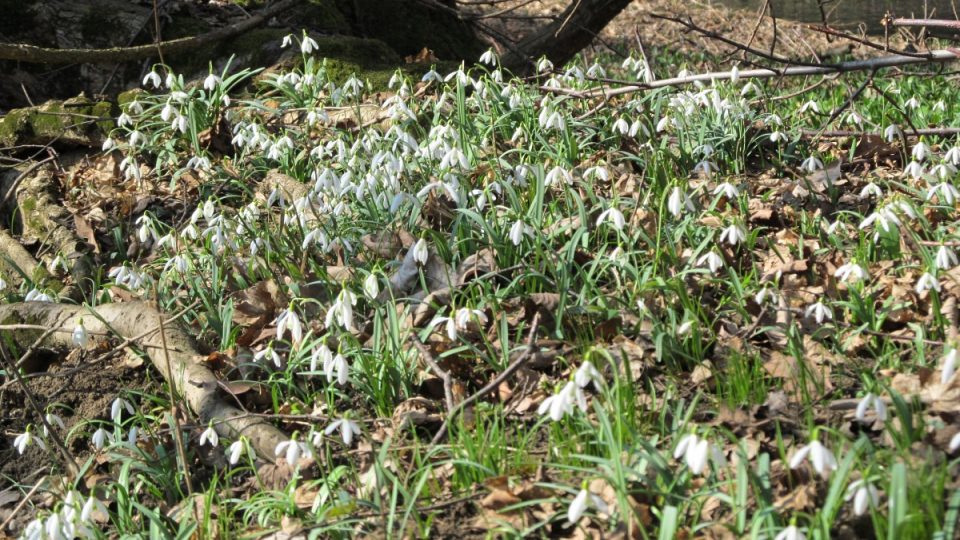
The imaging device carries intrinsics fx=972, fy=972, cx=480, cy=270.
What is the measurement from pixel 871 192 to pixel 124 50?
424 centimetres

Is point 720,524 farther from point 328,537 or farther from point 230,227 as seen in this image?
point 230,227

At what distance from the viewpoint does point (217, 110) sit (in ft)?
16.5

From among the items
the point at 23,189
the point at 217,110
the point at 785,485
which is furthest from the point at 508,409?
the point at 23,189

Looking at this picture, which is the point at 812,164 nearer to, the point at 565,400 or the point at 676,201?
the point at 676,201

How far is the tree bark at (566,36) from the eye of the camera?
7043mm

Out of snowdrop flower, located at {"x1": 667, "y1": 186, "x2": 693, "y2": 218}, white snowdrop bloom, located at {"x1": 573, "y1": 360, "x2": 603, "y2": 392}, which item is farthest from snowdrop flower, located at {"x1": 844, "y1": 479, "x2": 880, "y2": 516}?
snowdrop flower, located at {"x1": 667, "y1": 186, "x2": 693, "y2": 218}

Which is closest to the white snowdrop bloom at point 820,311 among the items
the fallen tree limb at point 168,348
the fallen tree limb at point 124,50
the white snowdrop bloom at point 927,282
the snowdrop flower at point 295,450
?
the white snowdrop bloom at point 927,282

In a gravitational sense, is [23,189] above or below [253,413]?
below

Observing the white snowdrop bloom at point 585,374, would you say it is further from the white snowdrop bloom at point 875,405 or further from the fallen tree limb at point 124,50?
the fallen tree limb at point 124,50

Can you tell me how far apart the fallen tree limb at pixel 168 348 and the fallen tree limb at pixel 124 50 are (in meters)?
1.98

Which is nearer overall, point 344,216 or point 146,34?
point 344,216

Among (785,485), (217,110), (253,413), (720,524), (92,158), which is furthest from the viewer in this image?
(92,158)

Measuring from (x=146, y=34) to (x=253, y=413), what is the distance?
4.29m

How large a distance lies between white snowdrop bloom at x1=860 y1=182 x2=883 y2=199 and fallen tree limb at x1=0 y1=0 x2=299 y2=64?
3562 mm
